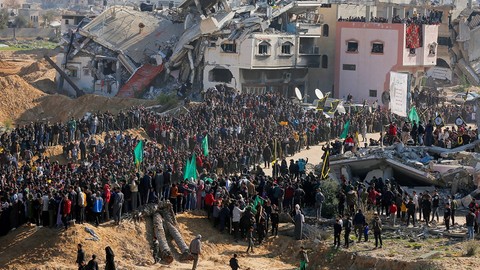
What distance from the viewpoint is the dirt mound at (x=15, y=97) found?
6291cm

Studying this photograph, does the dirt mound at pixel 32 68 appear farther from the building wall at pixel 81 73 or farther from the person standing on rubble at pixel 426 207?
the person standing on rubble at pixel 426 207

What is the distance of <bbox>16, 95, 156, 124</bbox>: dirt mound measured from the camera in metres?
60.7

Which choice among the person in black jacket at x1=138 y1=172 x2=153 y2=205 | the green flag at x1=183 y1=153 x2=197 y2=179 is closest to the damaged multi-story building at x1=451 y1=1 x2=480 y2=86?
the green flag at x1=183 y1=153 x2=197 y2=179

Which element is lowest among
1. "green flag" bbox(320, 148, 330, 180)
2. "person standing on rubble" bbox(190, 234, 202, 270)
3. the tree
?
"person standing on rubble" bbox(190, 234, 202, 270)

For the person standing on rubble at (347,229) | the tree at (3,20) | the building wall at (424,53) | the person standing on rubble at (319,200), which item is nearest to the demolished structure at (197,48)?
the building wall at (424,53)

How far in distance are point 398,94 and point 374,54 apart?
2376 cm

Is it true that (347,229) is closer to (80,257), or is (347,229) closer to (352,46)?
(80,257)

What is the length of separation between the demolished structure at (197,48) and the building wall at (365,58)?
70.0 inches

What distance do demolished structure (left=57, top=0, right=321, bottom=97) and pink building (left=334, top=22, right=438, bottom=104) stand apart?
1.95 metres

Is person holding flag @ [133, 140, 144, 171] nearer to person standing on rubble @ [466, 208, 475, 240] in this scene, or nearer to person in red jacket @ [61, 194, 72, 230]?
person in red jacket @ [61, 194, 72, 230]

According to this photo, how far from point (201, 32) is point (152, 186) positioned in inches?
1194

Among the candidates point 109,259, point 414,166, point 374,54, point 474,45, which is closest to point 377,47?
point 374,54

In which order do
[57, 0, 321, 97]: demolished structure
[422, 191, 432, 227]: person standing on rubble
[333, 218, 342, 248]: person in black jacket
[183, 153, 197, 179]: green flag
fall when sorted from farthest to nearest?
1. [57, 0, 321, 97]: demolished structure
2. [183, 153, 197, 179]: green flag
3. [422, 191, 432, 227]: person standing on rubble
4. [333, 218, 342, 248]: person in black jacket

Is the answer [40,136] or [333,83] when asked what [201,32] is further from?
[40,136]
